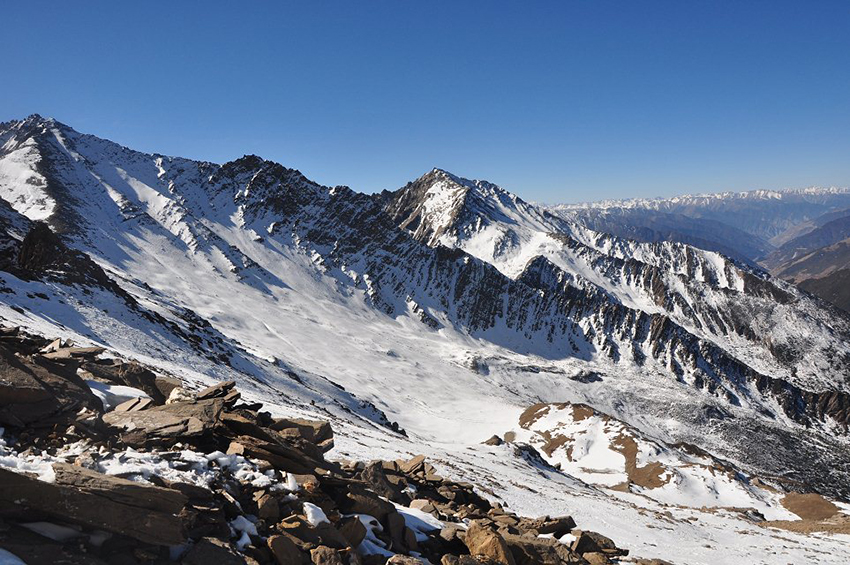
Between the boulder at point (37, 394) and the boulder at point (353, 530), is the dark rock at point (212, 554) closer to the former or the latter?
the boulder at point (353, 530)

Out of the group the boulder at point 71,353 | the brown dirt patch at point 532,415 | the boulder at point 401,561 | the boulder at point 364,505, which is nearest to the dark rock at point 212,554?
the boulder at point 401,561

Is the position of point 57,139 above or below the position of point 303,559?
above

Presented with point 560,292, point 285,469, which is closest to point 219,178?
point 560,292

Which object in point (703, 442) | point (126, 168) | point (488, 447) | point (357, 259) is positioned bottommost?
point (703, 442)

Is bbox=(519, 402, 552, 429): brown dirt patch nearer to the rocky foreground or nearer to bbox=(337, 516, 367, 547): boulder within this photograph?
the rocky foreground

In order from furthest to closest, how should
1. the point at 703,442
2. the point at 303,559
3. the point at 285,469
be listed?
the point at 703,442, the point at 285,469, the point at 303,559

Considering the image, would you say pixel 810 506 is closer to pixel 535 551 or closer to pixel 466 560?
pixel 535 551

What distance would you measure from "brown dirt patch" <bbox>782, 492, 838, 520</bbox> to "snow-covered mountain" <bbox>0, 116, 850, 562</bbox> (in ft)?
9.47

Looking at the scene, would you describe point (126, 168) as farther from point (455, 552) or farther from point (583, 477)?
point (455, 552)

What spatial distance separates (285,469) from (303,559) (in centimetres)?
322

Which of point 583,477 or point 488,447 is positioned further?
point 583,477

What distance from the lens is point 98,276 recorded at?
52219 mm

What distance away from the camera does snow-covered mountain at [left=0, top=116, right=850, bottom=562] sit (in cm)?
4853

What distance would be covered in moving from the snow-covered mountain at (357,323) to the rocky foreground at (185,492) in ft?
59.3
